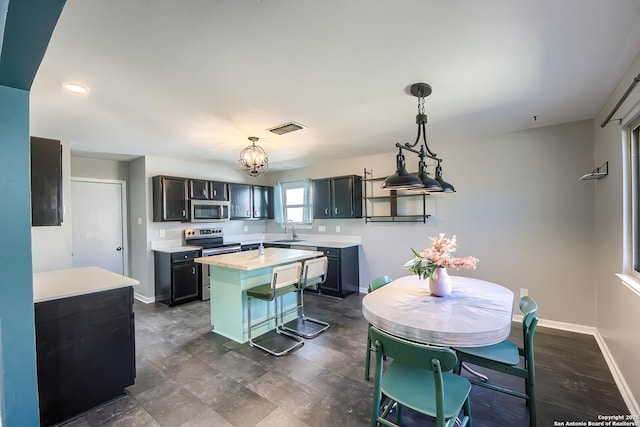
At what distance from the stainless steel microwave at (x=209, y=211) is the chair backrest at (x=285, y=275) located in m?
2.54

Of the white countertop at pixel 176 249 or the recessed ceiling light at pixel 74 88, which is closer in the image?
the recessed ceiling light at pixel 74 88

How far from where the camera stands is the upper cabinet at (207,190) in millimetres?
4875

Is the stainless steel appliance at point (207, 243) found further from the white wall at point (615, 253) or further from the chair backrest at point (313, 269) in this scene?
the white wall at point (615, 253)

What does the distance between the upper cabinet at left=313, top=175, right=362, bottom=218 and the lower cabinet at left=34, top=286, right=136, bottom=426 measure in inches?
135

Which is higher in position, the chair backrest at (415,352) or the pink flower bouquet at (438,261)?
the pink flower bouquet at (438,261)

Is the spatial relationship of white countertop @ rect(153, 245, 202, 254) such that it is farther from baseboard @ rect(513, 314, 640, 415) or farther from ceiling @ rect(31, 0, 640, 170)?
baseboard @ rect(513, 314, 640, 415)

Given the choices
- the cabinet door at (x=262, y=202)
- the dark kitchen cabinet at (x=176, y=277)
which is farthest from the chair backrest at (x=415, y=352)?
the cabinet door at (x=262, y=202)

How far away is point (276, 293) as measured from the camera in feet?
9.93

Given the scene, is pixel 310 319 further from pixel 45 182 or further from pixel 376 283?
pixel 45 182

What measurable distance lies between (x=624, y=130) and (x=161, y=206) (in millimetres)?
5416

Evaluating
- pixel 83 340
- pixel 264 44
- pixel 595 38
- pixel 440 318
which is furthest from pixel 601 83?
pixel 83 340

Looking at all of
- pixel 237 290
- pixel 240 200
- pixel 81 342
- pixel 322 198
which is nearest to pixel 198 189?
pixel 240 200

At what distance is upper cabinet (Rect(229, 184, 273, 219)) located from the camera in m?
5.57

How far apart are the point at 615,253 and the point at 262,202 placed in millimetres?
5300
